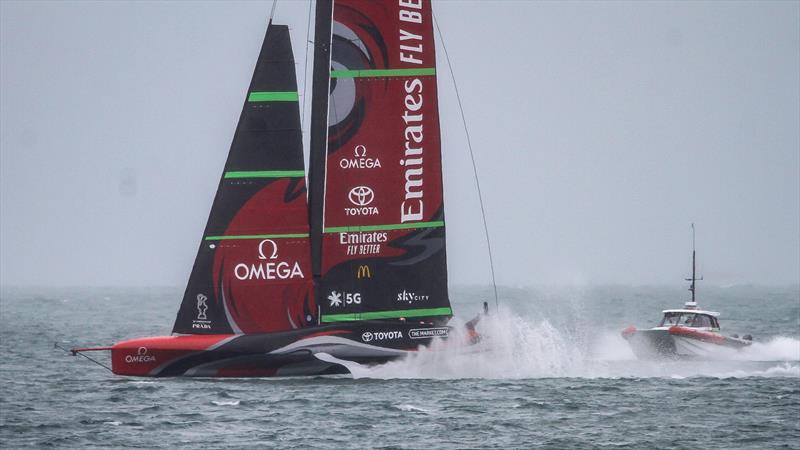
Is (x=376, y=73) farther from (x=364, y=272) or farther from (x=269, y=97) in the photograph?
(x=364, y=272)

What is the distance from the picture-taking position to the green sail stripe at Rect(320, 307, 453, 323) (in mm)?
Answer: 35812

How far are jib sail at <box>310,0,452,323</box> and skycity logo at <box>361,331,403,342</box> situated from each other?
0.88m

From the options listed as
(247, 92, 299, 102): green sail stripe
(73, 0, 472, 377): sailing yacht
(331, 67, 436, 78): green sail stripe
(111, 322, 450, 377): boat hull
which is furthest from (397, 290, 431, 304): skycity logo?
(247, 92, 299, 102): green sail stripe

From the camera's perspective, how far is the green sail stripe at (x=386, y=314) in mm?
35812

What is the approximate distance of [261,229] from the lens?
3497 centimetres

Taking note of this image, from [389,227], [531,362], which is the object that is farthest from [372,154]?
[531,362]

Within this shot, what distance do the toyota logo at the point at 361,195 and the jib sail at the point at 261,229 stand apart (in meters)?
1.36

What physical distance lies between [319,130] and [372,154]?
5.19 feet

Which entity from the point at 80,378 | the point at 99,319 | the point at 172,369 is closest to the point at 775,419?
the point at 172,369

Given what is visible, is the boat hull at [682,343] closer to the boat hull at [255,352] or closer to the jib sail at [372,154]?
the jib sail at [372,154]

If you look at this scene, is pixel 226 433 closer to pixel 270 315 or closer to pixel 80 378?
pixel 270 315

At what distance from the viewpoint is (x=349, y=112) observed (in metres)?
35.8

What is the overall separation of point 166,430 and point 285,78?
10382mm

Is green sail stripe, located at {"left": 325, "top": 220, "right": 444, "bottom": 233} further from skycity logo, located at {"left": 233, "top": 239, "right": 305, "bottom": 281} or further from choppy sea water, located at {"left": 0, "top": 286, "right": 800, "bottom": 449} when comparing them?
choppy sea water, located at {"left": 0, "top": 286, "right": 800, "bottom": 449}
